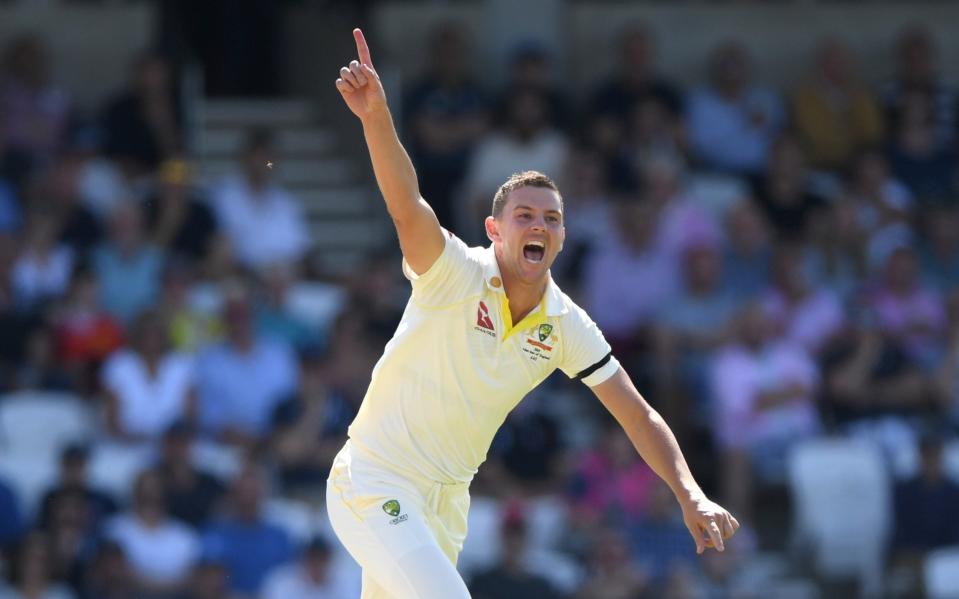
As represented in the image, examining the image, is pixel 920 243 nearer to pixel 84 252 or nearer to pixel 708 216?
pixel 708 216

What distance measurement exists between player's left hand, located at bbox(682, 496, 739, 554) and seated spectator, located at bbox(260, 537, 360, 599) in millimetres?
4580

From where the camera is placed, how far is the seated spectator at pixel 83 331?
11812 mm

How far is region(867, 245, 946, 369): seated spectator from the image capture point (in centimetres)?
1334

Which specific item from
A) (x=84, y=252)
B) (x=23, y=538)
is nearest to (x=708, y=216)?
(x=84, y=252)

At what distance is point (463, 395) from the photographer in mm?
6629

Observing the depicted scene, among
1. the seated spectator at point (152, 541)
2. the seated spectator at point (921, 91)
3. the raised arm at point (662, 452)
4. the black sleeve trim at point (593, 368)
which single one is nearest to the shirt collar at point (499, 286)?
the black sleeve trim at point (593, 368)

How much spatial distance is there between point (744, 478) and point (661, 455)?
5.63m

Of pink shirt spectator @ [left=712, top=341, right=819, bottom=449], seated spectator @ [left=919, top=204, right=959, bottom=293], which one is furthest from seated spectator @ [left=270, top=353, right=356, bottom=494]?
seated spectator @ [left=919, top=204, right=959, bottom=293]

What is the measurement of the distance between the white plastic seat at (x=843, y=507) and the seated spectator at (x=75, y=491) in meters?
4.57

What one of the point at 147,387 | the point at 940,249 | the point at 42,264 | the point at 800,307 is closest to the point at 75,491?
the point at 147,387

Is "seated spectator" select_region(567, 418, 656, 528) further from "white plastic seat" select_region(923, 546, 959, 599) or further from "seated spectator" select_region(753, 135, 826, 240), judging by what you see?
"seated spectator" select_region(753, 135, 826, 240)

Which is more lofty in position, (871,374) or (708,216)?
(708,216)

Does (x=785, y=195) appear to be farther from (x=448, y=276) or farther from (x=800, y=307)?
(x=448, y=276)

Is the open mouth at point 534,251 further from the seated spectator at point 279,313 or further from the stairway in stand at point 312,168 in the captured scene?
the stairway in stand at point 312,168
